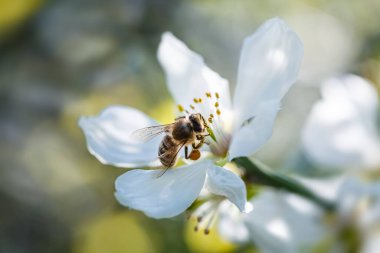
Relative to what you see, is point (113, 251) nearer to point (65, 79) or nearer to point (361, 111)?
point (65, 79)

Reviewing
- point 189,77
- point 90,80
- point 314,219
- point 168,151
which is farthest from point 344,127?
point 90,80

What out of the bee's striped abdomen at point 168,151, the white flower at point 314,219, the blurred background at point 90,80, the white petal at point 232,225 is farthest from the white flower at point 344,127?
the blurred background at point 90,80

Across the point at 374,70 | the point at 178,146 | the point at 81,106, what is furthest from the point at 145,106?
the point at 178,146

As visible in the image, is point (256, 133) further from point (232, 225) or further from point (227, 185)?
point (232, 225)

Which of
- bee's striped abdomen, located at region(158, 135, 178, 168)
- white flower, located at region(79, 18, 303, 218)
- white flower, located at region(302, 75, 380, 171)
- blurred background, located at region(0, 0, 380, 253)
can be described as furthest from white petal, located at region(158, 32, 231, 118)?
blurred background, located at region(0, 0, 380, 253)

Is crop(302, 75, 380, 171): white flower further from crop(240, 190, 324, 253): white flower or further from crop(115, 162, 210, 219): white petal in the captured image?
crop(115, 162, 210, 219): white petal

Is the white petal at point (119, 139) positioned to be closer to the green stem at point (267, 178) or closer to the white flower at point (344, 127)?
Result: the green stem at point (267, 178)
